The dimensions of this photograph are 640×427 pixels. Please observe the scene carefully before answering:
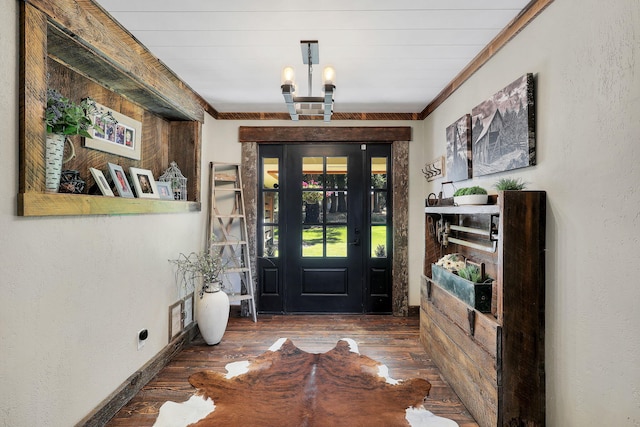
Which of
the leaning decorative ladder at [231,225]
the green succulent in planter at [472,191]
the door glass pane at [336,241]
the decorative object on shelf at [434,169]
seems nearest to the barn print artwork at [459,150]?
the decorative object on shelf at [434,169]

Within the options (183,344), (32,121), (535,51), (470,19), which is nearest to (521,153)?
(535,51)

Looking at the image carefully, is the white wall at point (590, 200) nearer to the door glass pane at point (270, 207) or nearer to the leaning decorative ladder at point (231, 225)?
the door glass pane at point (270, 207)

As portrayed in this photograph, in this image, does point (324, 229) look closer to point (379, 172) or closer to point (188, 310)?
point (379, 172)

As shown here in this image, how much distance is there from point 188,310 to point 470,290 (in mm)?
2593

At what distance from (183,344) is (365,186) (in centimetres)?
256

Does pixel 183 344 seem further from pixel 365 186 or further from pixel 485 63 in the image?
pixel 485 63

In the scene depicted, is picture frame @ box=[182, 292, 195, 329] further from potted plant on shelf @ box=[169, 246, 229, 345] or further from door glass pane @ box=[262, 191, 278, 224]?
door glass pane @ box=[262, 191, 278, 224]

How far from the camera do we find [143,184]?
8.94 ft

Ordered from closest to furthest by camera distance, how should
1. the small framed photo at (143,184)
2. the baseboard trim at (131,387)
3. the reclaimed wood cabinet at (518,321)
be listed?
1. the reclaimed wood cabinet at (518,321)
2. the baseboard trim at (131,387)
3. the small framed photo at (143,184)

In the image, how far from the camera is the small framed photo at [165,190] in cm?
297

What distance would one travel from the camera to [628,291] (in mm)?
1282

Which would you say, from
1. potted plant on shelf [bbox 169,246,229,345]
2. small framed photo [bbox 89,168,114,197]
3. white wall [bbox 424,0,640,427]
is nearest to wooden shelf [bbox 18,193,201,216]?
small framed photo [bbox 89,168,114,197]

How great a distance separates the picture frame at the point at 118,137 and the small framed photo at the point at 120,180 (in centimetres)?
14

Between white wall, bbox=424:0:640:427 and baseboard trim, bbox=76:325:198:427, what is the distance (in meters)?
2.50
